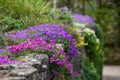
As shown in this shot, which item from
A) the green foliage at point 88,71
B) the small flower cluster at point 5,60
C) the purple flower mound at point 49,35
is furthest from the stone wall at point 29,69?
the green foliage at point 88,71

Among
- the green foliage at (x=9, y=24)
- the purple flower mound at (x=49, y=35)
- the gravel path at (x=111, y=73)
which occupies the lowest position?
the gravel path at (x=111, y=73)

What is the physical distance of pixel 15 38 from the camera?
6.24 meters

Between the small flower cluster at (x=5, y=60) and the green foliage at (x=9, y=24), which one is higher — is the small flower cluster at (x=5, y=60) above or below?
below

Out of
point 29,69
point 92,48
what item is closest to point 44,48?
point 29,69

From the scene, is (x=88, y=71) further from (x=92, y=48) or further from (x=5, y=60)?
(x=5, y=60)

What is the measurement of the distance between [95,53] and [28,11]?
9.51 feet

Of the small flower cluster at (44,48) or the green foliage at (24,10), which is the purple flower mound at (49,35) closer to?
the small flower cluster at (44,48)

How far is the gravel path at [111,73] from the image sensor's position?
15.8 metres

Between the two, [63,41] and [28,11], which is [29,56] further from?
[28,11]

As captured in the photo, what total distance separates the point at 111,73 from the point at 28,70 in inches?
497

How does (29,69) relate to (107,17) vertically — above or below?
below

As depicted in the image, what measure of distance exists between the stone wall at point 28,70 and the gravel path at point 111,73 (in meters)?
10.6

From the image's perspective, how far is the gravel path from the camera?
15.8 meters

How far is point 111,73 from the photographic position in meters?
16.7
